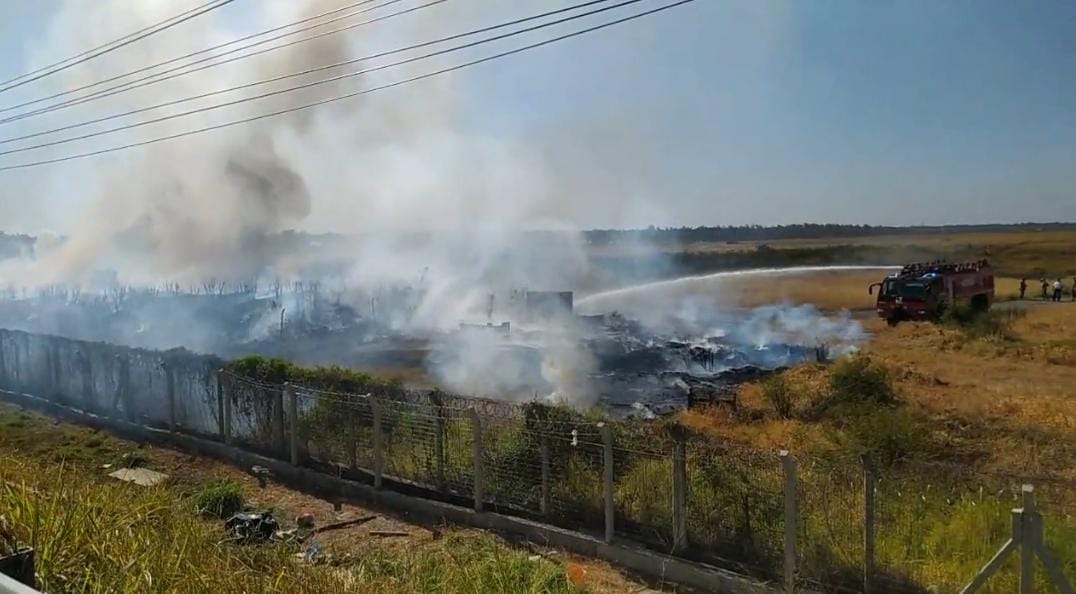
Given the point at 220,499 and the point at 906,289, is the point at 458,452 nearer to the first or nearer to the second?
the point at 220,499

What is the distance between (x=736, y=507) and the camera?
8.41 meters

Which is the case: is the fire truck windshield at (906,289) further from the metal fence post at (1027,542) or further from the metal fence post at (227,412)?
the metal fence post at (1027,542)

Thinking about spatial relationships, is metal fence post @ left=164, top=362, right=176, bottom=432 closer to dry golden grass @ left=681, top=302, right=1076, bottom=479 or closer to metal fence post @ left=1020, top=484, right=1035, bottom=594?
dry golden grass @ left=681, top=302, right=1076, bottom=479

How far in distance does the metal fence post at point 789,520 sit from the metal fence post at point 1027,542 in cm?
216

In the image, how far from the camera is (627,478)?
926 cm

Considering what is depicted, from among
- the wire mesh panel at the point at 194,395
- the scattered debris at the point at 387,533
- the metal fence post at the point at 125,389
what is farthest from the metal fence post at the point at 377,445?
the metal fence post at the point at 125,389

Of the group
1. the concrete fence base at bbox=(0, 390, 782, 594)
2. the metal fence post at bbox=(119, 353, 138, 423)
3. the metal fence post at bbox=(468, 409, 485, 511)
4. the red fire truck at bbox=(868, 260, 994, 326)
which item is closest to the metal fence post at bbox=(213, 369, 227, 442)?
the concrete fence base at bbox=(0, 390, 782, 594)

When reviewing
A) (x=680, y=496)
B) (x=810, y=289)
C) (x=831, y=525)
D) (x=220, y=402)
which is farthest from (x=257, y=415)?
(x=810, y=289)

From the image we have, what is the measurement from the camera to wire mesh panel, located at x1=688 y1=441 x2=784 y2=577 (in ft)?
26.6

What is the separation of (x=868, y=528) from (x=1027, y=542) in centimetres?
187

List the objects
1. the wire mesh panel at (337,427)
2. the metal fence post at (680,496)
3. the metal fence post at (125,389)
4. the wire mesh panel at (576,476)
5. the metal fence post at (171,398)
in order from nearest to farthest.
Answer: the metal fence post at (680,496), the wire mesh panel at (576,476), the wire mesh panel at (337,427), the metal fence post at (171,398), the metal fence post at (125,389)

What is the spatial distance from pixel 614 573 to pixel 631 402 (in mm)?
12967

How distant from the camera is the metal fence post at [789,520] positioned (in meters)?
7.60

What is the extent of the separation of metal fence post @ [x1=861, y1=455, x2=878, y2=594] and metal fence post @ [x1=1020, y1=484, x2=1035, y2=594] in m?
1.64
